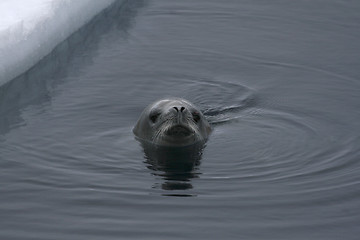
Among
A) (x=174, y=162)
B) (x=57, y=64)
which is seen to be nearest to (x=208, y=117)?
(x=174, y=162)

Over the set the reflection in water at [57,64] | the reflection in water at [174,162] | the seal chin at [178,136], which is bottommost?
the reflection in water at [174,162]

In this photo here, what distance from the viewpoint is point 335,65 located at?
10.8 m

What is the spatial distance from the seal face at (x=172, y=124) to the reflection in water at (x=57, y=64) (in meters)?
1.23

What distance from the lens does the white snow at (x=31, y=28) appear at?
10031mm

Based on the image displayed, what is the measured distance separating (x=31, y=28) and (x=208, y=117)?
256 centimetres

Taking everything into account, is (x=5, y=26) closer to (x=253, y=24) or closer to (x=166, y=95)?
(x=166, y=95)

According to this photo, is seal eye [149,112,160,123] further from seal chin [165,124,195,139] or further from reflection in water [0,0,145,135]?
reflection in water [0,0,145,135]

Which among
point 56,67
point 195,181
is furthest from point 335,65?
point 195,181

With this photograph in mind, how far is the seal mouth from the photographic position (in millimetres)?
8312

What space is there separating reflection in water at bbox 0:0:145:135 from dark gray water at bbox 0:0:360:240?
2 cm

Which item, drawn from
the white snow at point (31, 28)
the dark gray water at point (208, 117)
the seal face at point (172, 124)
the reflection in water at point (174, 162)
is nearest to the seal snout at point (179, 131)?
the seal face at point (172, 124)

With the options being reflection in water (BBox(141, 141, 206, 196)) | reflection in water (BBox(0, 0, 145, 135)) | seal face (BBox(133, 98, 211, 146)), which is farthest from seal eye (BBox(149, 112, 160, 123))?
reflection in water (BBox(0, 0, 145, 135))

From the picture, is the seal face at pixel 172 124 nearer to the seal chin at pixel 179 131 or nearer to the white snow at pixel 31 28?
the seal chin at pixel 179 131

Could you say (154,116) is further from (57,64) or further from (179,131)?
(57,64)
